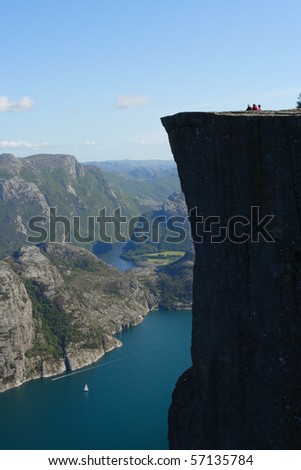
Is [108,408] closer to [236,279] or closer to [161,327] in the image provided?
[161,327]

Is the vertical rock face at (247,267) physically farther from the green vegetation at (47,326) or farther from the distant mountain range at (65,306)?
the green vegetation at (47,326)

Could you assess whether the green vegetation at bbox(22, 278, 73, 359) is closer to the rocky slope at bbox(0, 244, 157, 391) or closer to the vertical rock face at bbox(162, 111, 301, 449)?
the rocky slope at bbox(0, 244, 157, 391)

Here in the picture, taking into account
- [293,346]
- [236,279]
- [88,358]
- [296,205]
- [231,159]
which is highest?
[231,159]

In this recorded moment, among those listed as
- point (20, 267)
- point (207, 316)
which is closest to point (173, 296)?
point (20, 267)

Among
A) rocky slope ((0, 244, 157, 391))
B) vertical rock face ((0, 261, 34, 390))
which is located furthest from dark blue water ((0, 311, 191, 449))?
rocky slope ((0, 244, 157, 391))

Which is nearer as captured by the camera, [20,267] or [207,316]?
[207,316]
